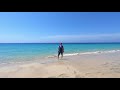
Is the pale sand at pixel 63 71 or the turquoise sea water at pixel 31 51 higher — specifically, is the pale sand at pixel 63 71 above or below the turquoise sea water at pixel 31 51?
below

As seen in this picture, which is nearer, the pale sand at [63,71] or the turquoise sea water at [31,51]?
the pale sand at [63,71]

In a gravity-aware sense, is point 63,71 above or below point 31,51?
below

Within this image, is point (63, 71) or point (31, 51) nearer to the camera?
point (63, 71)

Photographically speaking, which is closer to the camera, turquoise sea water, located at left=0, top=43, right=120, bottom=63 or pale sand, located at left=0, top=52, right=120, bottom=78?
pale sand, located at left=0, top=52, right=120, bottom=78

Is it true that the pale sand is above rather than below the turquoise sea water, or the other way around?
below
